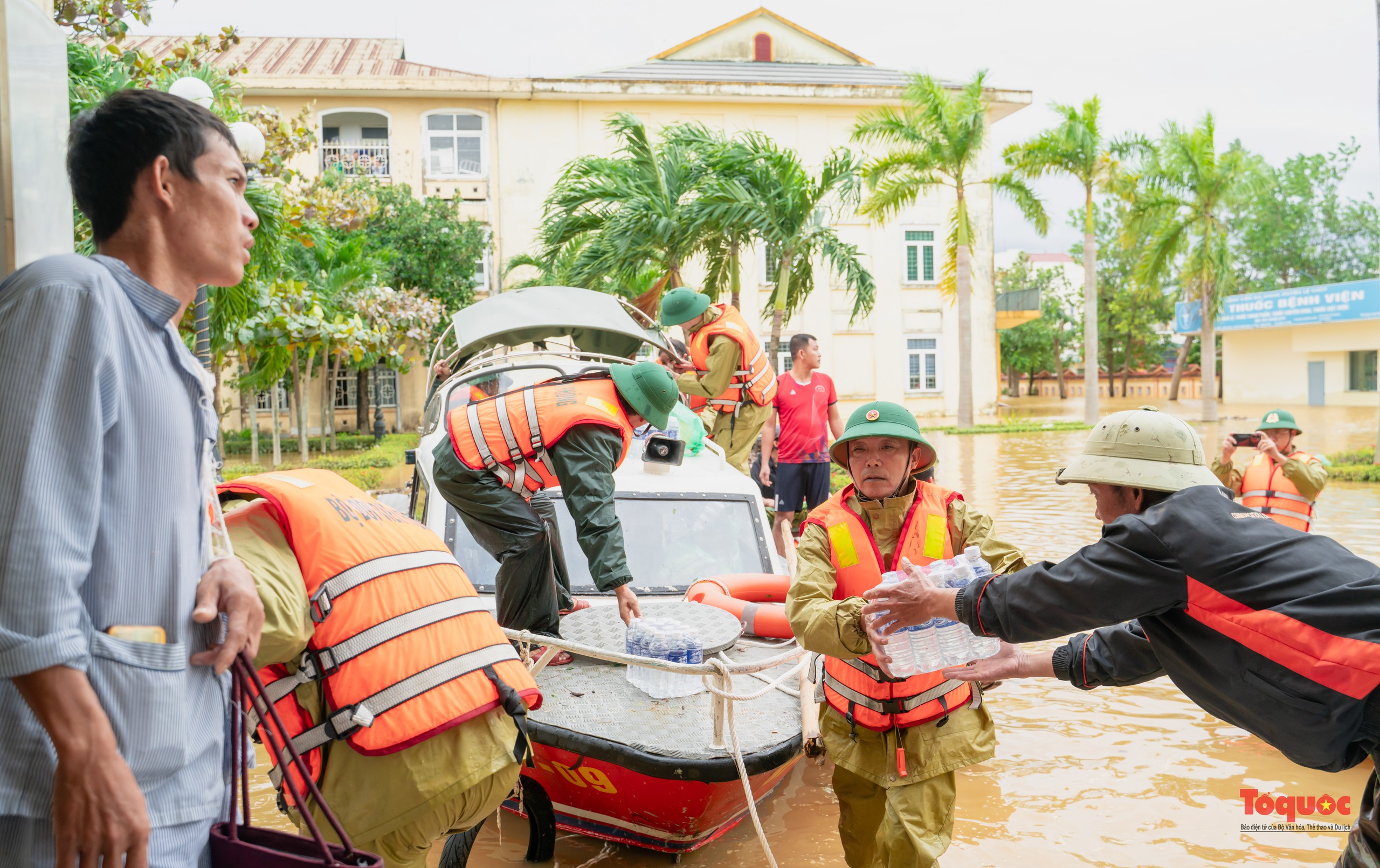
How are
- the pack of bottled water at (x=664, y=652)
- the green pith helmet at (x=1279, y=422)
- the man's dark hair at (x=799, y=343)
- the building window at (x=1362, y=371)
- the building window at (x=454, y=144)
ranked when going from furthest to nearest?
the building window at (x=1362, y=371)
the building window at (x=454, y=144)
the man's dark hair at (x=799, y=343)
the green pith helmet at (x=1279, y=422)
the pack of bottled water at (x=664, y=652)

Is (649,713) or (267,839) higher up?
(267,839)

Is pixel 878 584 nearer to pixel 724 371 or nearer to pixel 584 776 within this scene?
pixel 584 776

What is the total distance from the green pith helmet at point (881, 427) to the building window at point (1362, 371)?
42955 millimetres

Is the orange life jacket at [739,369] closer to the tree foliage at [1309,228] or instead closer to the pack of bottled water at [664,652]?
the pack of bottled water at [664,652]

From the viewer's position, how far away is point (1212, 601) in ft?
7.74

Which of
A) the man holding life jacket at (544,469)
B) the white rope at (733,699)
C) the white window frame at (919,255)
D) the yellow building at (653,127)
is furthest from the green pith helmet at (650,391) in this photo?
the white window frame at (919,255)

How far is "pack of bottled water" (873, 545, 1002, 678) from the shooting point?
303 cm

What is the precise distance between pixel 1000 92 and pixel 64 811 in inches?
1291

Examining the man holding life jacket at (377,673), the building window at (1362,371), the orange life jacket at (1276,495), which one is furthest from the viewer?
the building window at (1362,371)

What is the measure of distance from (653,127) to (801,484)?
74.0 feet

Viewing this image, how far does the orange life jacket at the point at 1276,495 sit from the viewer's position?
6.98 meters

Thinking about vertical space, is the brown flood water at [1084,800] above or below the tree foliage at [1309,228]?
below

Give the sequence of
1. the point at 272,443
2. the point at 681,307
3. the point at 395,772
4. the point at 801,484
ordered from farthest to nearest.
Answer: the point at 272,443 → the point at 801,484 → the point at 681,307 → the point at 395,772

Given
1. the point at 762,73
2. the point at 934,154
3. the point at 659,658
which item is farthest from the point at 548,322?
the point at 762,73
